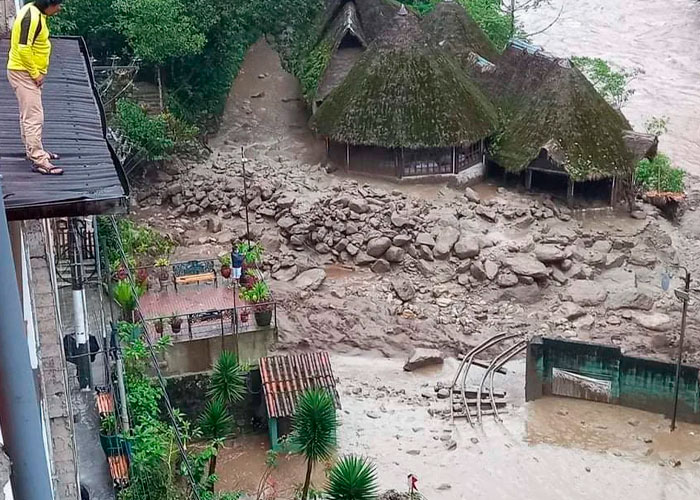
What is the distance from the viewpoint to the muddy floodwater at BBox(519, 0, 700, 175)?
3934cm

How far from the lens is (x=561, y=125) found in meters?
27.7

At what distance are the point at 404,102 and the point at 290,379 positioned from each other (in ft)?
44.9

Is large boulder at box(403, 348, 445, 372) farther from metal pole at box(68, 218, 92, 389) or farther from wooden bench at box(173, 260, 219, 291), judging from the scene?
metal pole at box(68, 218, 92, 389)

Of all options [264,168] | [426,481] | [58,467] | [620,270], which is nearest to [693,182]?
[620,270]

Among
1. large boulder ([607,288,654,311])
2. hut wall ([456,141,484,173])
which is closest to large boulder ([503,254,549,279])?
large boulder ([607,288,654,311])

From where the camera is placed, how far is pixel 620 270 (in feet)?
81.3

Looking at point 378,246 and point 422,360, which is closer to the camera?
point 422,360

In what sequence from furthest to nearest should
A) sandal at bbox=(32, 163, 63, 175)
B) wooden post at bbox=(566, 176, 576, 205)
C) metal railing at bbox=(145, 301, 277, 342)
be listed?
wooden post at bbox=(566, 176, 576, 205), metal railing at bbox=(145, 301, 277, 342), sandal at bbox=(32, 163, 63, 175)

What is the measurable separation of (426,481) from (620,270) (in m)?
11.2

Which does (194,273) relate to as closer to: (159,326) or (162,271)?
(162,271)

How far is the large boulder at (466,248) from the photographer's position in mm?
24344

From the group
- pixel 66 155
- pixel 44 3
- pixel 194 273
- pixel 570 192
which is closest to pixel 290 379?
pixel 194 273

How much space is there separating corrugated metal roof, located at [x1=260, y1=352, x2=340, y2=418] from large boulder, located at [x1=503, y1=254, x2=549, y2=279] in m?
8.30

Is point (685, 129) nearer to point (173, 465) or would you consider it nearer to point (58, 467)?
point (173, 465)
